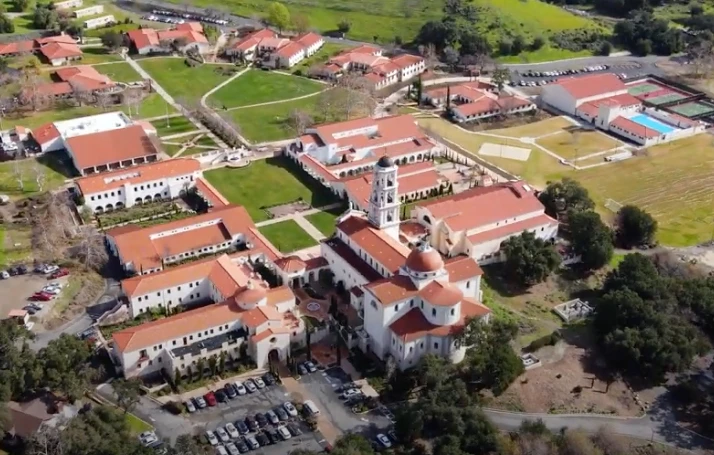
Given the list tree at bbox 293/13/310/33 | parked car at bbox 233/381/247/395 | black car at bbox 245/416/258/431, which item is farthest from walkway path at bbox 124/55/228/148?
black car at bbox 245/416/258/431

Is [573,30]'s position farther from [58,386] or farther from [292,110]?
[58,386]

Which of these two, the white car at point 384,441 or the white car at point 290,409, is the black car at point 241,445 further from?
the white car at point 384,441

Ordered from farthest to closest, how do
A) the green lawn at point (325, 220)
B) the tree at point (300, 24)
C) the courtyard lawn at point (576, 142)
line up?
the tree at point (300, 24) → the courtyard lawn at point (576, 142) → the green lawn at point (325, 220)

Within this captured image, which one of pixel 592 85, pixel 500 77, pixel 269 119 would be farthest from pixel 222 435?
pixel 592 85

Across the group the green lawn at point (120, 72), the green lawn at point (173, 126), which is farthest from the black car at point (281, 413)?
the green lawn at point (120, 72)

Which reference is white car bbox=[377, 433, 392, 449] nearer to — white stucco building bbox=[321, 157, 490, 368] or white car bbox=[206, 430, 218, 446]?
white stucco building bbox=[321, 157, 490, 368]

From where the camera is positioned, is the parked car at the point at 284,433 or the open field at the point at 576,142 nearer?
the parked car at the point at 284,433
